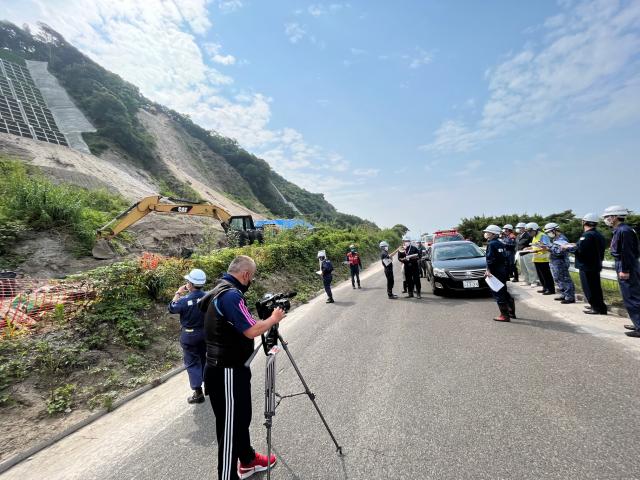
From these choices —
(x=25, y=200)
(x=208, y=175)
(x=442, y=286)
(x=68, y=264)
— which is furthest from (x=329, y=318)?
(x=208, y=175)

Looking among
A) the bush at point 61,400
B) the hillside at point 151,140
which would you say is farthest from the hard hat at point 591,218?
the hillside at point 151,140

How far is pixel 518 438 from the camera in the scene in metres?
2.67

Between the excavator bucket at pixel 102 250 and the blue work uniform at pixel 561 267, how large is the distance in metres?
15.7

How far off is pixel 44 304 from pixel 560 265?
11.0m

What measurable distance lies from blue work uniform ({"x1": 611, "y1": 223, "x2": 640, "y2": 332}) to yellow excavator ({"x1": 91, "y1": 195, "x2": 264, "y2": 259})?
1443 cm

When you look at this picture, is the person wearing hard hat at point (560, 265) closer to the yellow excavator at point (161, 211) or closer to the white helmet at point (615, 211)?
the white helmet at point (615, 211)

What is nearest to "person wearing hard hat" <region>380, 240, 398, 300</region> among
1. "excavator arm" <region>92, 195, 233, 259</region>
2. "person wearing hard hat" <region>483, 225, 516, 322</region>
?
"person wearing hard hat" <region>483, 225, 516, 322</region>

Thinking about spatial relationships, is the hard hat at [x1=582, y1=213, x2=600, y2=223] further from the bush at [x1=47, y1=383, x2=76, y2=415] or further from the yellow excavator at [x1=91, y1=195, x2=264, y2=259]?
the yellow excavator at [x1=91, y1=195, x2=264, y2=259]

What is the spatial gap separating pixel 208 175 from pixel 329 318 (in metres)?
51.3

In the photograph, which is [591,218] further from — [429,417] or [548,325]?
[429,417]

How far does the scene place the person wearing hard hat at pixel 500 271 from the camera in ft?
19.3

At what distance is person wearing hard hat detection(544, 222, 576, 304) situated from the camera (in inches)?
267

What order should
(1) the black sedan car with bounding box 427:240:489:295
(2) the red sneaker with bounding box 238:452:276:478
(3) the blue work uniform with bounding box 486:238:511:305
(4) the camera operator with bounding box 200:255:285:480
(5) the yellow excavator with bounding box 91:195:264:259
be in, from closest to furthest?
(4) the camera operator with bounding box 200:255:285:480 < (2) the red sneaker with bounding box 238:452:276:478 < (3) the blue work uniform with bounding box 486:238:511:305 < (1) the black sedan car with bounding box 427:240:489:295 < (5) the yellow excavator with bounding box 91:195:264:259

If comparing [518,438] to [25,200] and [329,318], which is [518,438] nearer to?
[329,318]
